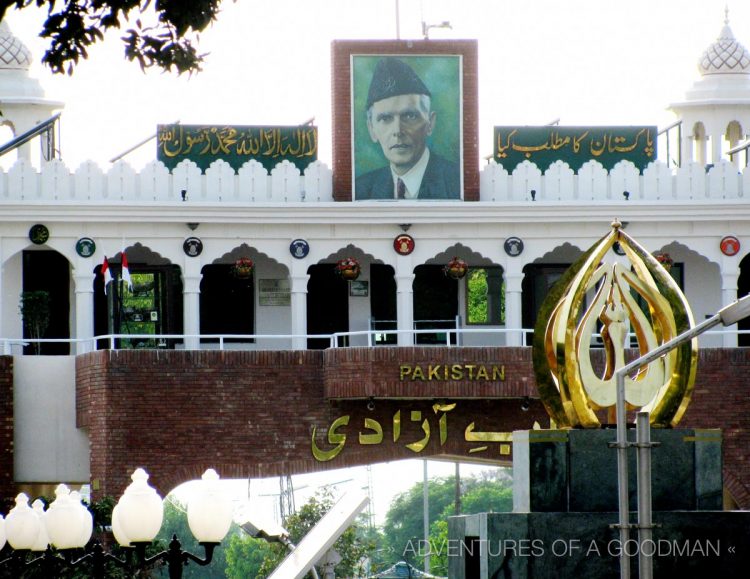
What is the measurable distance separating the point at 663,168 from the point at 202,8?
2291 cm

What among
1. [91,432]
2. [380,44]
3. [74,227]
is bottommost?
[91,432]

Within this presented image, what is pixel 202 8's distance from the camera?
527 inches

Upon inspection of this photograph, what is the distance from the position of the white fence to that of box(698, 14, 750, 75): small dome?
3317 mm

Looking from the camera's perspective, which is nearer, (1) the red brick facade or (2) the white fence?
(1) the red brick facade

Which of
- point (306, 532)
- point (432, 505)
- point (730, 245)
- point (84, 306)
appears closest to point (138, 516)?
point (84, 306)

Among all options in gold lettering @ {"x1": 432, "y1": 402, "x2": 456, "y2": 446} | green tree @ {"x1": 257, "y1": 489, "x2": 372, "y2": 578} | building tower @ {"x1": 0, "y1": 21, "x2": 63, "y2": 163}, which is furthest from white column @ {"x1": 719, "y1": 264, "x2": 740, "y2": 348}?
green tree @ {"x1": 257, "y1": 489, "x2": 372, "y2": 578}

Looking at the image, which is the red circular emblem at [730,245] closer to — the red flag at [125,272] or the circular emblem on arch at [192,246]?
the circular emblem on arch at [192,246]

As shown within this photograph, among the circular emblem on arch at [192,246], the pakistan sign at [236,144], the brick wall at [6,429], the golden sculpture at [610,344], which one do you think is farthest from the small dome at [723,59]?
the golden sculpture at [610,344]

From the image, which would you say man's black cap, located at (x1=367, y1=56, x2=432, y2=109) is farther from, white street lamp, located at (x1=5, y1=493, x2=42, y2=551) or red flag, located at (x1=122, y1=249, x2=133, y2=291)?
white street lamp, located at (x1=5, y1=493, x2=42, y2=551)

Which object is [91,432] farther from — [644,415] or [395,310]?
[644,415]

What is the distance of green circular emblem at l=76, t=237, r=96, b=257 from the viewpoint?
113 feet

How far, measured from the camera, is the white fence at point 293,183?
113 ft

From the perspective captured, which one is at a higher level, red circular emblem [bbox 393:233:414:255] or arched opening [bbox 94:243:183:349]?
red circular emblem [bbox 393:233:414:255]

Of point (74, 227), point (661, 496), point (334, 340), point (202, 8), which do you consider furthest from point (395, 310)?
point (202, 8)
